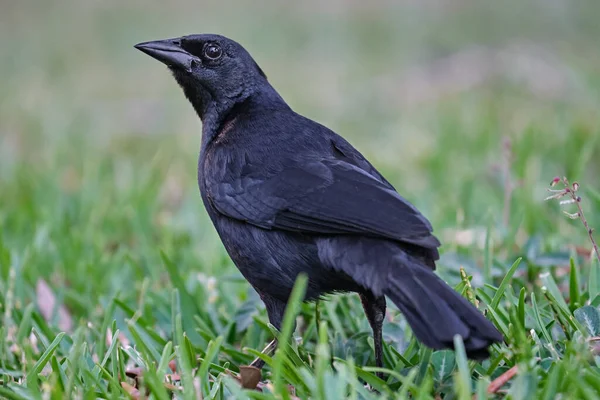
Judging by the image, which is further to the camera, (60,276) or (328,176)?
(60,276)

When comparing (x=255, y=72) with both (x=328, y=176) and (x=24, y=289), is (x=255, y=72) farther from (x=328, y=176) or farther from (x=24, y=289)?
(x=24, y=289)

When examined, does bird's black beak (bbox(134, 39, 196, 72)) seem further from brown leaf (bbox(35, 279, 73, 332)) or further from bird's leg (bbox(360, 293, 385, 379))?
bird's leg (bbox(360, 293, 385, 379))

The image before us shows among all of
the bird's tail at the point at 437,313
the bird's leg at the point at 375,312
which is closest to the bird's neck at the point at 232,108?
the bird's leg at the point at 375,312

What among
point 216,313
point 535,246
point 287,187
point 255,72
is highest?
point 255,72

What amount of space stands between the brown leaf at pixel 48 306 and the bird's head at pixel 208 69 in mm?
1199

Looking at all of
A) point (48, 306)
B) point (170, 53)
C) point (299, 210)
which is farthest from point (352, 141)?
point (299, 210)

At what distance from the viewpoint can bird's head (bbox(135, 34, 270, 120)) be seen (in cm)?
407

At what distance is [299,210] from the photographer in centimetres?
317

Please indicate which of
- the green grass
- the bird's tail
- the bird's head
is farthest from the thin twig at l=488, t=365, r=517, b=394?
the bird's head

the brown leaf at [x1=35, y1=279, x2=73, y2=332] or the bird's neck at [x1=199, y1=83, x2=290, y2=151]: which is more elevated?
the bird's neck at [x1=199, y1=83, x2=290, y2=151]

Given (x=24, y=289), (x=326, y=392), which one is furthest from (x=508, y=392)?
(x=24, y=289)

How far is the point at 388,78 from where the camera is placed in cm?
1030

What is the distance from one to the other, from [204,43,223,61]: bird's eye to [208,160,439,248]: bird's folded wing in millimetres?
816

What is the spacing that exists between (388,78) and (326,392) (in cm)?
813
